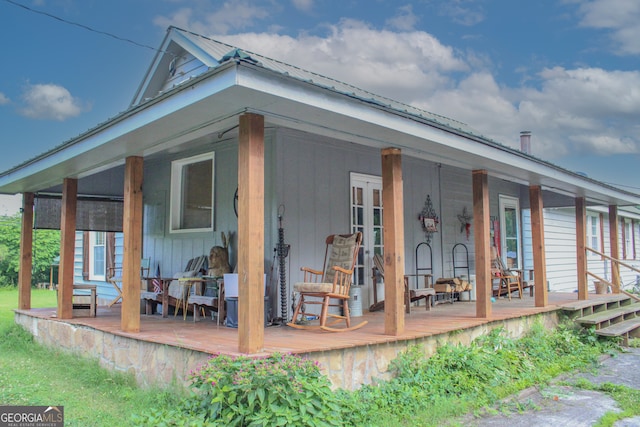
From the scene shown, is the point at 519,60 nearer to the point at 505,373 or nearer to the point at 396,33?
the point at 396,33

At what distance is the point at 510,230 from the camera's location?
423 inches

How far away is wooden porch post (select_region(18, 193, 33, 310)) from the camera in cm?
769

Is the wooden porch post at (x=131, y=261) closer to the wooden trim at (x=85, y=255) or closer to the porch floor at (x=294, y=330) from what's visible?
the porch floor at (x=294, y=330)

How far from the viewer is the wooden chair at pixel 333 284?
4965 millimetres

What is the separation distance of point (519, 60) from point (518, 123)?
26.5 feet

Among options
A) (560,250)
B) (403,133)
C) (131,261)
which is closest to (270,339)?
(131,261)

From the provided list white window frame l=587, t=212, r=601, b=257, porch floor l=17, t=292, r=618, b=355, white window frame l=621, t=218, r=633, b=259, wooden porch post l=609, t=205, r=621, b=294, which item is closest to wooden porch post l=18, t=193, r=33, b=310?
porch floor l=17, t=292, r=618, b=355

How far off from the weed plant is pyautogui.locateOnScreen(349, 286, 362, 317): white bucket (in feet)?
5.09

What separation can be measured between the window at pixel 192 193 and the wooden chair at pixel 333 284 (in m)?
1.96

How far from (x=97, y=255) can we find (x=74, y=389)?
20.3ft

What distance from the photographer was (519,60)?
19609mm

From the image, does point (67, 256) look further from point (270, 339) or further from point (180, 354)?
point (270, 339)

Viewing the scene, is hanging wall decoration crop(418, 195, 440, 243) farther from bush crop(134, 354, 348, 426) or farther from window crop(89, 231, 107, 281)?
window crop(89, 231, 107, 281)

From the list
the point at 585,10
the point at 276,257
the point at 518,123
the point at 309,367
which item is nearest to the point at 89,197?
the point at 276,257
